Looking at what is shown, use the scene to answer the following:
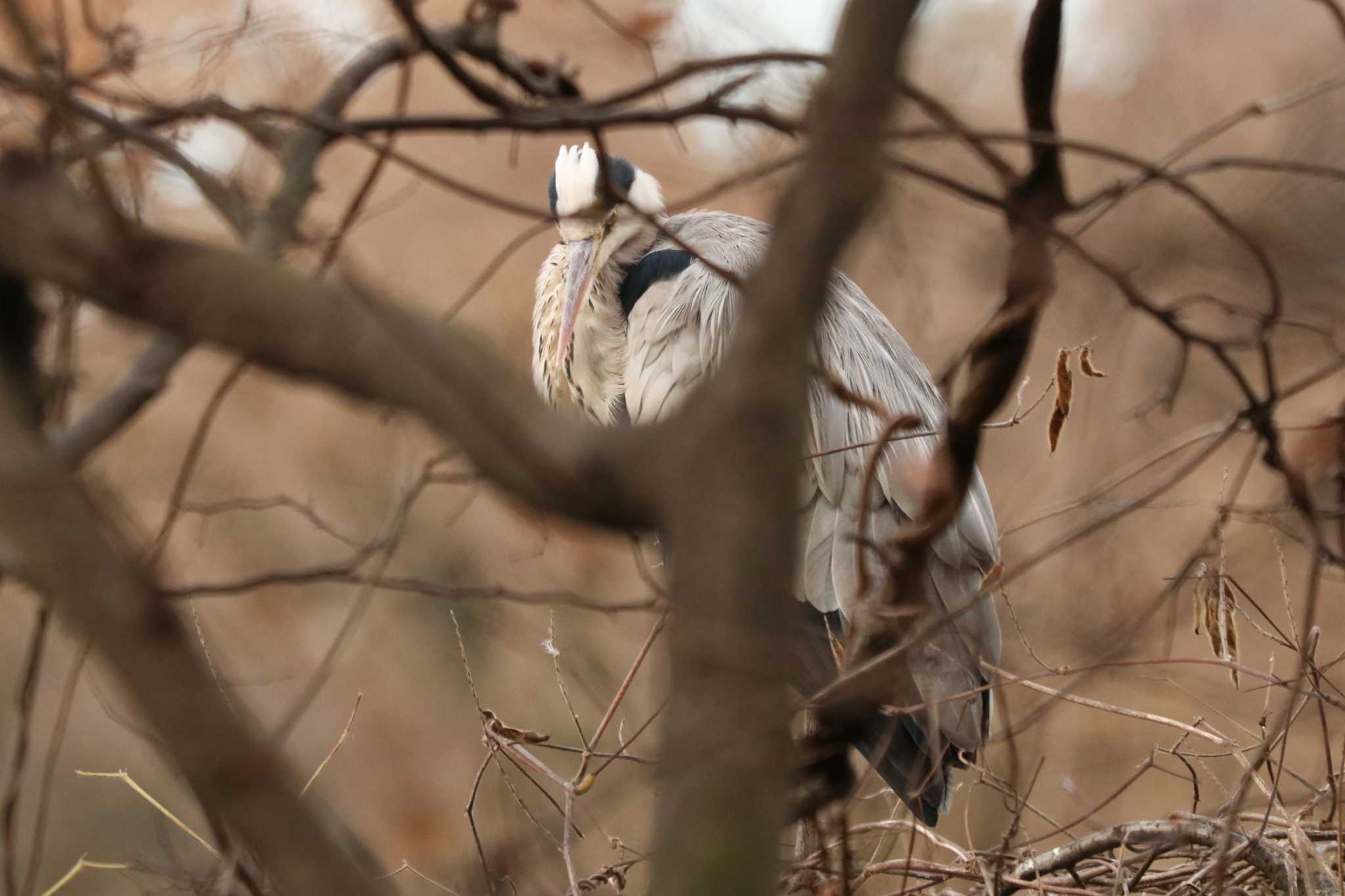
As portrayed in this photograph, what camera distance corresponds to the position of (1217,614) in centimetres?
116

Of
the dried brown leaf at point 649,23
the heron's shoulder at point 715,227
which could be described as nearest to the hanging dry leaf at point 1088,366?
the dried brown leaf at point 649,23

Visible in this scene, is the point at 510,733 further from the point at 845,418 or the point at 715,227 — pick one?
the point at 715,227

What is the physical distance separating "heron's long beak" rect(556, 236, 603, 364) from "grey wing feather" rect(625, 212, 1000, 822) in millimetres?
126

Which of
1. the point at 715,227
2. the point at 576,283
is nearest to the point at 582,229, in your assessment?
the point at 576,283

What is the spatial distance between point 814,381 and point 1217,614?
4.10 ft

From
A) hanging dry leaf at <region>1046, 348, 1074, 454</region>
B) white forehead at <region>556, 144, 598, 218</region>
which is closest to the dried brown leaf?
hanging dry leaf at <region>1046, 348, 1074, 454</region>

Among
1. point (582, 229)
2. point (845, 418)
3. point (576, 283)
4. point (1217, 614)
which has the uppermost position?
point (582, 229)

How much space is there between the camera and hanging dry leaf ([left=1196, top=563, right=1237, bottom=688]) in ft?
3.74

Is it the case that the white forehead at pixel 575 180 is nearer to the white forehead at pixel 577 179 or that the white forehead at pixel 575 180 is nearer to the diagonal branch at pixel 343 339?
the white forehead at pixel 577 179

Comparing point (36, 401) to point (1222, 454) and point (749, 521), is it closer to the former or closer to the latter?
point (749, 521)

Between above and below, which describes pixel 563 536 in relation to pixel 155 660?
above

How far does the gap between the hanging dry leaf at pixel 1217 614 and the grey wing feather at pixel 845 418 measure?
670 mm

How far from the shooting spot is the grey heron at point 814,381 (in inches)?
78.2

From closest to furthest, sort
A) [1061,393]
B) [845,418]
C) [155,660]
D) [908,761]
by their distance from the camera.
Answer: [155,660], [1061,393], [908,761], [845,418]
